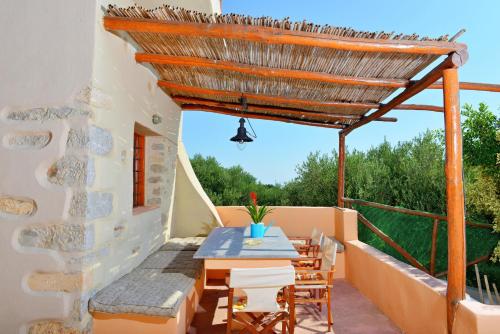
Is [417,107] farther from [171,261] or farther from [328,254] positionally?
[171,261]

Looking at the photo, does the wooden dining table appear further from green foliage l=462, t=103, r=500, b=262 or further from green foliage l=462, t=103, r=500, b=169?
green foliage l=462, t=103, r=500, b=169

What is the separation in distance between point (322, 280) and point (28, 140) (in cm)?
285

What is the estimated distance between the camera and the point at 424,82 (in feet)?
9.57

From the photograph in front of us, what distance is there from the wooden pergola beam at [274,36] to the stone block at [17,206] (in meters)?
1.45

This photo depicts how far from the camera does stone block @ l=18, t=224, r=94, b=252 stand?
2230 mm

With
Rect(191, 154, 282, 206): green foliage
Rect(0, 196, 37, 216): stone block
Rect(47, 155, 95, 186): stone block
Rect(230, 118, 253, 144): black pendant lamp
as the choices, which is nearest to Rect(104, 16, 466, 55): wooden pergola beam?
Rect(47, 155, 95, 186): stone block

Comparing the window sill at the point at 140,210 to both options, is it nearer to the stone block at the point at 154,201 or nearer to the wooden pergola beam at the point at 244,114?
the stone block at the point at 154,201

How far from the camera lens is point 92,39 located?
7.63 ft

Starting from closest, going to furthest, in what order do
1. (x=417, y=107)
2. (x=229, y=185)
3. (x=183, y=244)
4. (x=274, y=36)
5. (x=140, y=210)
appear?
(x=274, y=36) < (x=140, y=210) < (x=417, y=107) < (x=183, y=244) < (x=229, y=185)

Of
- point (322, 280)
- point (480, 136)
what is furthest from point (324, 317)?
point (480, 136)

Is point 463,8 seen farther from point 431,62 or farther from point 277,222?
point 277,222

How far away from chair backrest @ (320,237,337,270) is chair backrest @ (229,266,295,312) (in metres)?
0.93

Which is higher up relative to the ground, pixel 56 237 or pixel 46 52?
pixel 46 52

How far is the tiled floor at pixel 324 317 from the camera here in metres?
3.03
